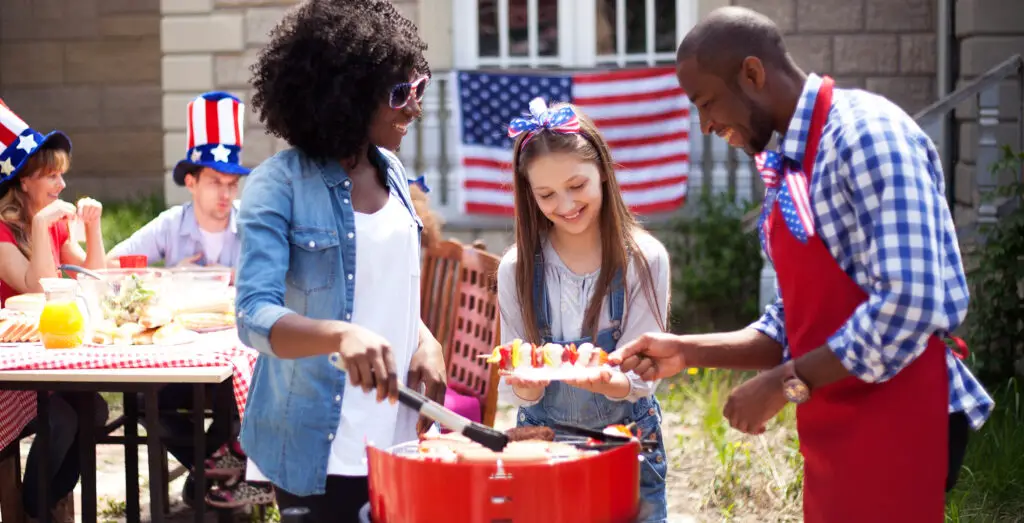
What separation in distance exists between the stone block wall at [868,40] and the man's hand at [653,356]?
6.57 metres

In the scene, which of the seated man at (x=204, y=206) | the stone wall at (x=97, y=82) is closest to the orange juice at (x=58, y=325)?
the seated man at (x=204, y=206)

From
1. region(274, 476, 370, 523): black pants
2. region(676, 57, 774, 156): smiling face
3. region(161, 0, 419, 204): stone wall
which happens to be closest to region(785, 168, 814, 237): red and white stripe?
region(676, 57, 774, 156): smiling face

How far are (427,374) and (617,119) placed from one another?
20.3ft

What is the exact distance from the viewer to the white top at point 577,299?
2928 millimetres

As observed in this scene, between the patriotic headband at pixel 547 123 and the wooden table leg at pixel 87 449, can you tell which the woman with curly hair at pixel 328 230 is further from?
the wooden table leg at pixel 87 449

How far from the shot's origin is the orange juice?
370cm

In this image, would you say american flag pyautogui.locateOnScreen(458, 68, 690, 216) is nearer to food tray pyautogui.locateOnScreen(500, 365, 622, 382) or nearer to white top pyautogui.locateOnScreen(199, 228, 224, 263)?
white top pyautogui.locateOnScreen(199, 228, 224, 263)

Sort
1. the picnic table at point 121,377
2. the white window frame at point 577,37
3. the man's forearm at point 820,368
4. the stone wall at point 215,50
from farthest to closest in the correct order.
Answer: the stone wall at point 215,50 < the white window frame at point 577,37 < the picnic table at point 121,377 < the man's forearm at point 820,368

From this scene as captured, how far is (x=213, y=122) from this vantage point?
4.98 metres

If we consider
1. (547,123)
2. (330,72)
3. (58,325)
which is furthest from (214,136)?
(330,72)

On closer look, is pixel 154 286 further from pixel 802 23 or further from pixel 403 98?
pixel 802 23

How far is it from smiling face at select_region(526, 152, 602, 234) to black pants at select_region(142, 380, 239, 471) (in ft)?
5.23

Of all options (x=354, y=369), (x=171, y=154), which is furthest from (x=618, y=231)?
(x=171, y=154)

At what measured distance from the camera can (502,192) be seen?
8680 millimetres
